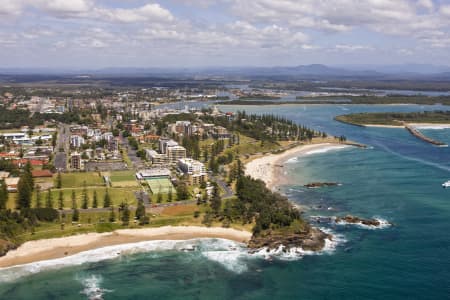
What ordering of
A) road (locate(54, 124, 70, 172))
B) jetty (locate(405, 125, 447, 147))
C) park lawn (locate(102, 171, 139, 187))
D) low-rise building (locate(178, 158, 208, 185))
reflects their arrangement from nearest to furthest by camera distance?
park lawn (locate(102, 171, 139, 187))
low-rise building (locate(178, 158, 208, 185))
road (locate(54, 124, 70, 172))
jetty (locate(405, 125, 447, 147))

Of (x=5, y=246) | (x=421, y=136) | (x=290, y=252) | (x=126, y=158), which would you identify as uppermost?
(x=421, y=136)

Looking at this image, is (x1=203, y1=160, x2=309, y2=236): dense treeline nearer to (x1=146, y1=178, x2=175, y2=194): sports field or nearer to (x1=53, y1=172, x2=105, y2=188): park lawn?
(x1=146, y1=178, x2=175, y2=194): sports field

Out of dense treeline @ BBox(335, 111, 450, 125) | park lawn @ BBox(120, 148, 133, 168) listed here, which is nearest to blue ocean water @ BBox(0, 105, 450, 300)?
park lawn @ BBox(120, 148, 133, 168)

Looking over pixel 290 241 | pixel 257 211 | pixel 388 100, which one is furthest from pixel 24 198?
pixel 388 100

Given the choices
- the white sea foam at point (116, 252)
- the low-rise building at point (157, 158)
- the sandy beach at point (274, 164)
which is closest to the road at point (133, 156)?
the low-rise building at point (157, 158)

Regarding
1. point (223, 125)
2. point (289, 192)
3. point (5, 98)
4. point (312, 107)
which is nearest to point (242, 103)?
point (312, 107)

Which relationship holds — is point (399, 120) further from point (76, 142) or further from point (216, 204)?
point (216, 204)

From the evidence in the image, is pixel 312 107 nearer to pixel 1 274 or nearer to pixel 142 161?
pixel 142 161
